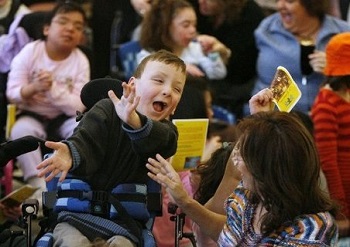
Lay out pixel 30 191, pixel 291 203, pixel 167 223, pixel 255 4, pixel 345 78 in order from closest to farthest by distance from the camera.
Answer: pixel 291 203 < pixel 30 191 < pixel 167 223 < pixel 345 78 < pixel 255 4

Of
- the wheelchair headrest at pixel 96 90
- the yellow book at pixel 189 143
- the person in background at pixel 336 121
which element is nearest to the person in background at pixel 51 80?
the yellow book at pixel 189 143

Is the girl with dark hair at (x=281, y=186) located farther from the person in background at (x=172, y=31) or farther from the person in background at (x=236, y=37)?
the person in background at (x=236, y=37)

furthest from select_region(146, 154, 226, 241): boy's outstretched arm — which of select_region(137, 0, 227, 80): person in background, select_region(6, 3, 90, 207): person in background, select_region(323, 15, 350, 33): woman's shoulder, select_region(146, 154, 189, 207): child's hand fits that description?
select_region(323, 15, 350, 33): woman's shoulder

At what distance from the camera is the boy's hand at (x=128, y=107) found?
9.81ft

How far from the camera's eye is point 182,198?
3090 millimetres

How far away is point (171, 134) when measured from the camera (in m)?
3.20

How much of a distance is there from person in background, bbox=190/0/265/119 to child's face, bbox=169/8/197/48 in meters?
0.41

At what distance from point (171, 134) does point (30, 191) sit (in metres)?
0.88

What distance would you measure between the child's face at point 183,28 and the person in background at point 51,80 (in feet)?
1.80

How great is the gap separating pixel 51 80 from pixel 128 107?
218 centimetres

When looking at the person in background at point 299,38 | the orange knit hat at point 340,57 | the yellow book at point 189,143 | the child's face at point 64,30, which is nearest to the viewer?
the yellow book at point 189,143

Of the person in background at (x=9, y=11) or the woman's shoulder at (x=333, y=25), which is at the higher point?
the person in background at (x=9, y=11)

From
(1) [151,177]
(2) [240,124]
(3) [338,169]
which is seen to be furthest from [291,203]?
(3) [338,169]

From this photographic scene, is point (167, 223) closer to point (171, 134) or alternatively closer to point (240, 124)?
point (171, 134)
